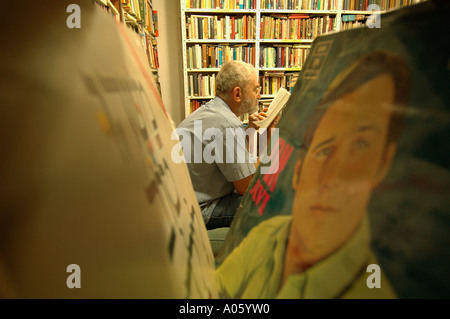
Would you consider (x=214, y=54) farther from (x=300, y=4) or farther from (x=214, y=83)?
(x=300, y=4)

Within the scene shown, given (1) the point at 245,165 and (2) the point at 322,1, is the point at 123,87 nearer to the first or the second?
(1) the point at 245,165

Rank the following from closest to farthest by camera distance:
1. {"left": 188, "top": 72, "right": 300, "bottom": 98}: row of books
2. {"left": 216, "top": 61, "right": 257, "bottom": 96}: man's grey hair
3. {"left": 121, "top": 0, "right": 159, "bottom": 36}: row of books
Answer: {"left": 216, "top": 61, "right": 257, "bottom": 96}: man's grey hair, {"left": 121, "top": 0, "right": 159, "bottom": 36}: row of books, {"left": 188, "top": 72, "right": 300, "bottom": 98}: row of books

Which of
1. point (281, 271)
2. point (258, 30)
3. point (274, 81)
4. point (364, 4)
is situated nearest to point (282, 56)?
point (274, 81)

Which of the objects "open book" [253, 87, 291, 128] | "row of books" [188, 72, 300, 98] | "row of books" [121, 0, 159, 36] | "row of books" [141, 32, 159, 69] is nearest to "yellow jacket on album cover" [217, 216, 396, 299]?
"open book" [253, 87, 291, 128]

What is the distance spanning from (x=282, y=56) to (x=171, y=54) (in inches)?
54.8

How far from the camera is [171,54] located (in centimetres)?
337

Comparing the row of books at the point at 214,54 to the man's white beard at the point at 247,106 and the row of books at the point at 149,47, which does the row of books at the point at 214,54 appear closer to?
the row of books at the point at 149,47

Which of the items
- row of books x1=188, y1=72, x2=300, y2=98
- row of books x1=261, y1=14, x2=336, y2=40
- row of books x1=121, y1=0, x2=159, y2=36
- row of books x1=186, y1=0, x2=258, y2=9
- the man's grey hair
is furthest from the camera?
row of books x1=188, y1=72, x2=300, y2=98

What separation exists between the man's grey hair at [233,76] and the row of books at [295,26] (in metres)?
1.72

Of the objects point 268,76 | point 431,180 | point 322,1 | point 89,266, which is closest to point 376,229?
point 431,180

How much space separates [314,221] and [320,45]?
23 cm

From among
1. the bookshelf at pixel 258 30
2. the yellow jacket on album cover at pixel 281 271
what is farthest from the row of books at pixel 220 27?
the yellow jacket on album cover at pixel 281 271

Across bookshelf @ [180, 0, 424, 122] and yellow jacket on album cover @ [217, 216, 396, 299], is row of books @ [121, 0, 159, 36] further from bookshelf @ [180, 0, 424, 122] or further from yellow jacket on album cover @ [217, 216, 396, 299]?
yellow jacket on album cover @ [217, 216, 396, 299]

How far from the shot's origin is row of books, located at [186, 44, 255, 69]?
9.87 feet
